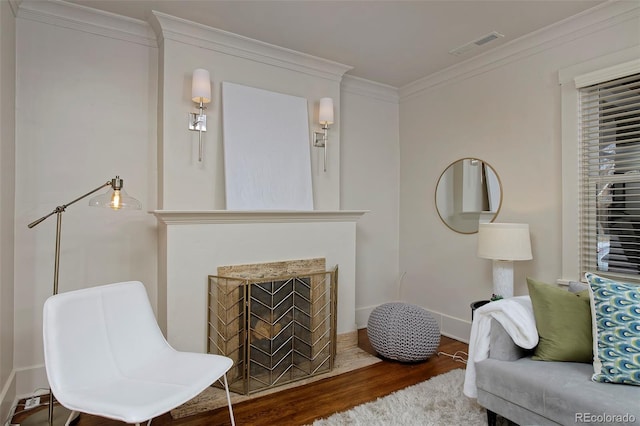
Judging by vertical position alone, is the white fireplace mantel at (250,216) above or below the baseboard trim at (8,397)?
above

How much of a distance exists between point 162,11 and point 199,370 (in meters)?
2.34

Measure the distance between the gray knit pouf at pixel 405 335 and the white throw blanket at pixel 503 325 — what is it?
2.63 ft

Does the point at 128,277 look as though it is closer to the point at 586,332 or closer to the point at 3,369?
the point at 3,369

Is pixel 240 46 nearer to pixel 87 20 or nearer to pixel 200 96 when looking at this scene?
pixel 200 96

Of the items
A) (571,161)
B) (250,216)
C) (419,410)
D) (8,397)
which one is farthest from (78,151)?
(571,161)

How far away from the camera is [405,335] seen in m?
2.93

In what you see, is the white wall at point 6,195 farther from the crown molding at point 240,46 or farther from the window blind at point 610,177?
the window blind at point 610,177

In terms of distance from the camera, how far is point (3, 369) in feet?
6.94

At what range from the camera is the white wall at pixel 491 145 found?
2779 millimetres

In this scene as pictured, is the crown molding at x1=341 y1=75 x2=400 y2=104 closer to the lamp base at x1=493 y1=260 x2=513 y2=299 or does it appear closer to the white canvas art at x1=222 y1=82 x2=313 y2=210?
the white canvas art at x1=222 y1=82 x2=313 y2=210

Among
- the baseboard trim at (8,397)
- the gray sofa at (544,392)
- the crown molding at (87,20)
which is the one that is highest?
the crown molding at (87,20)

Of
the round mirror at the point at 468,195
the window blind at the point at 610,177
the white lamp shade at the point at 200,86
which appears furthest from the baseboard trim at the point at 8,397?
the window blind at the point at 610,177

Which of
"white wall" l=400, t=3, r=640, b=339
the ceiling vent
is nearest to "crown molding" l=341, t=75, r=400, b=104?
"white wall" l=400, t=3, r=640, b=339

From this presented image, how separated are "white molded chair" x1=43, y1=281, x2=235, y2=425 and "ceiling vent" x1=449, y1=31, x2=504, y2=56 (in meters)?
2.94
